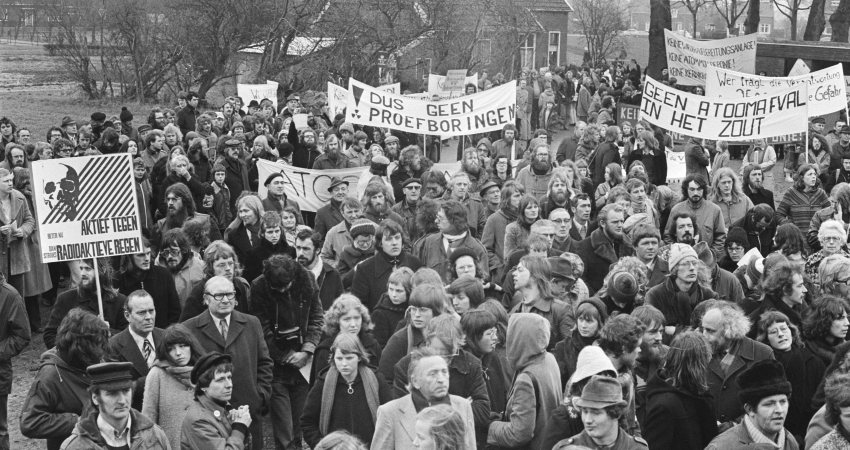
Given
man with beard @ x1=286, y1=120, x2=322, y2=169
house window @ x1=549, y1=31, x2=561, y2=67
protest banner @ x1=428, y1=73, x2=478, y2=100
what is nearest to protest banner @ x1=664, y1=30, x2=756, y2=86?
protest banner @ x1=428, y1=73, x2=478, y2=100

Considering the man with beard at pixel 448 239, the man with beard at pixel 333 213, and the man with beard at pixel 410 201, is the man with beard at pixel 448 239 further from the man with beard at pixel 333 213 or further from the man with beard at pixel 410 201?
the man with beard at pixel 333 213

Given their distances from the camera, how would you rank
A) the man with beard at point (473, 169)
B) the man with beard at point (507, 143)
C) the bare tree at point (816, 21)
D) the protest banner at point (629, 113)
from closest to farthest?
the man with beard at point (473, 169), the man with beard at point (507, 143), the protest banner at point (629, 113), the bare tree at point (816, 21)

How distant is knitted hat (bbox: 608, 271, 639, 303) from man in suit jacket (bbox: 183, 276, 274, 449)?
7.98 ft

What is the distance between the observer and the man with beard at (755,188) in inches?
503

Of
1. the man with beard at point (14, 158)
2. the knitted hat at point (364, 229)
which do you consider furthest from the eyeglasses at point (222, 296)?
the man with beard at point (14, 158)

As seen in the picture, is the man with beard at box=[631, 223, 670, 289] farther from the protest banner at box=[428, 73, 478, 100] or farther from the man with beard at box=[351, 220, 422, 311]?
the protest banner at box=[428, 73, 478, 100]

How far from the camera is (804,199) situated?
40.7ft

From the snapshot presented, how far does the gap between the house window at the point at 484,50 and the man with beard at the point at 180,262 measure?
2705cm

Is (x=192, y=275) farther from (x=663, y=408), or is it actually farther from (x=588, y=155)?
(x=588, y=155)

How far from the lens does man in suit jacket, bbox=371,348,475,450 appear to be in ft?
19.7

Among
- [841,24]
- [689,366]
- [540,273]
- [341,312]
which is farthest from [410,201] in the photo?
[841,24]

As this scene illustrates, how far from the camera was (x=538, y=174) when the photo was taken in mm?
13680

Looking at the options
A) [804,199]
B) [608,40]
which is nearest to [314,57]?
[804,199]

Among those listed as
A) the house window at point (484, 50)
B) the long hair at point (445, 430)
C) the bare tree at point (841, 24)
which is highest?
the bare tree at point (841, 24)
